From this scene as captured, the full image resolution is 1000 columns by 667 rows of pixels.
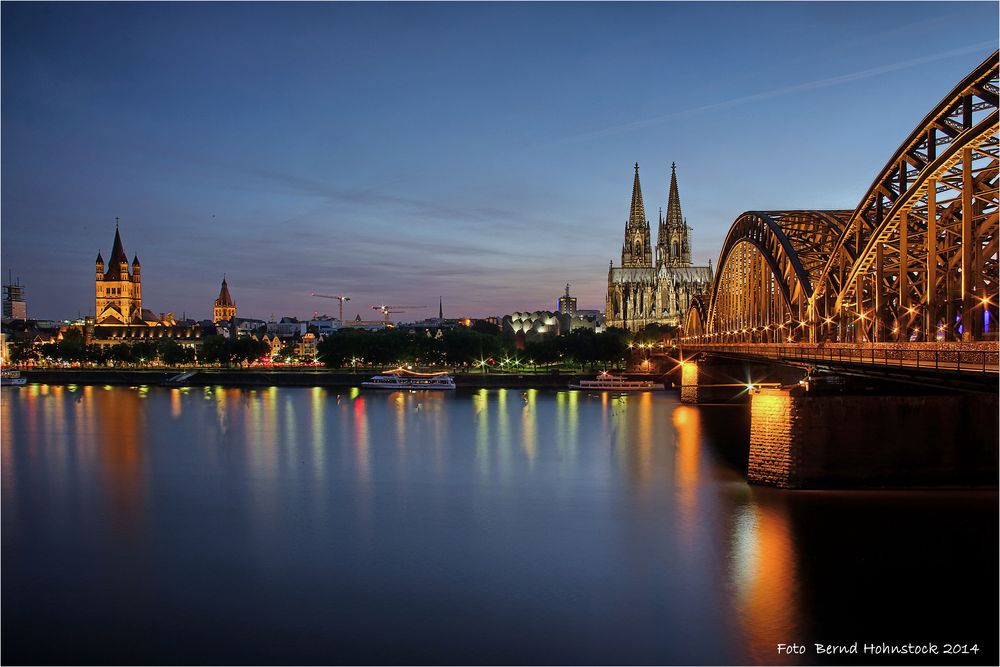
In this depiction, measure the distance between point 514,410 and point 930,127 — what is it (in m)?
38.7

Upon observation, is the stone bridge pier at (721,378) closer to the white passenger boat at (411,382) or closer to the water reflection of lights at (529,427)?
the water reflection of lights at (529,427)

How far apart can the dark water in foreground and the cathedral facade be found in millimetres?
116954

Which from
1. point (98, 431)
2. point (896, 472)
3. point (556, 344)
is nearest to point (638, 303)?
point (556, 344)

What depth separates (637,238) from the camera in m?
166

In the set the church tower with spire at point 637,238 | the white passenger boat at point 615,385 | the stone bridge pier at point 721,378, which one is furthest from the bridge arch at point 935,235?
the church tower with spire at point 637,238

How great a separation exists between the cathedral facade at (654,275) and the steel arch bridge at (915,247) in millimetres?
103109

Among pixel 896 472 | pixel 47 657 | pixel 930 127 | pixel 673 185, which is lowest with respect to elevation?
pixel 47 657

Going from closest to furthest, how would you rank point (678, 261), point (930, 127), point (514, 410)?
1. point (930, 127)
2. point (514, 410)
3. point (678, 261)

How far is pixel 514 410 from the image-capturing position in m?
58.0

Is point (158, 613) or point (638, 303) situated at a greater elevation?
point (638, 303)

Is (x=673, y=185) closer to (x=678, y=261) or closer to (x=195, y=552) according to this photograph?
(x=678, y=261)

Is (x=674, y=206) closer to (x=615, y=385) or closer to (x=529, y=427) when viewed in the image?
(x=615, y=385)

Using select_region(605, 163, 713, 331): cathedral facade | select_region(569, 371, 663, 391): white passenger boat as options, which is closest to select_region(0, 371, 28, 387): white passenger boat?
select_region(569, 371, 663, 391): white passenger boat

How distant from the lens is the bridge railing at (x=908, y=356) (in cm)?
1700
